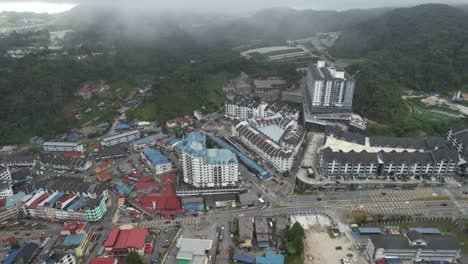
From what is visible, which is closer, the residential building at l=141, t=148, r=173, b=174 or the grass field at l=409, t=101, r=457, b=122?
the residential building at l=141, t=148, r=173, b=174

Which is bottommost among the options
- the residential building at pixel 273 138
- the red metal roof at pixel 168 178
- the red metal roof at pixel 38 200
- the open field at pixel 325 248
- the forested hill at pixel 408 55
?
the open field at pixel 325 248

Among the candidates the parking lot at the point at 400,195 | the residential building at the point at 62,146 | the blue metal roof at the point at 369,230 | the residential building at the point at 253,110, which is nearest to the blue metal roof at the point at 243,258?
the blue metal roof at the point at 369,230

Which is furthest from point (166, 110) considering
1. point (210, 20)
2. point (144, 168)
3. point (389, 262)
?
point (210, 20)

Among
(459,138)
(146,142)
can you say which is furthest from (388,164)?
(146,142)

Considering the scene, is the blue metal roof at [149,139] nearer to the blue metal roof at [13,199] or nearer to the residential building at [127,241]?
the blue metal roof at [13,199]

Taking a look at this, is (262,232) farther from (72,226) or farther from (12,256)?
(12,256)

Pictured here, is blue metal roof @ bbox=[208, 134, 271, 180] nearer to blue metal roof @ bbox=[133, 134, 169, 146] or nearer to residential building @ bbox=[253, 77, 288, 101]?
blue metal roof @ bbox=[133, 134, 169, 146]

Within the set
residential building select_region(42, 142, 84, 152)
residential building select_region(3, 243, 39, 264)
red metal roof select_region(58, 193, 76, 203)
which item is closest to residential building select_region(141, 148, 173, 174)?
residential building select_region(42, 142, 84, 152)
